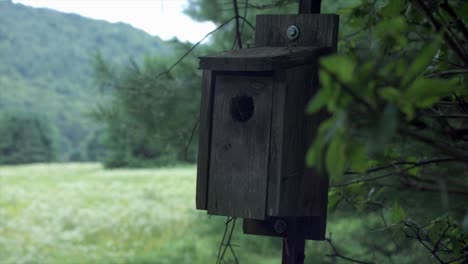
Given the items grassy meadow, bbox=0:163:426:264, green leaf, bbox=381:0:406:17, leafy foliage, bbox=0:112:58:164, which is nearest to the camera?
green leaf, bbox=381:0:406:17

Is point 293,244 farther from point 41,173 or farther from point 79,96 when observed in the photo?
point 79,96

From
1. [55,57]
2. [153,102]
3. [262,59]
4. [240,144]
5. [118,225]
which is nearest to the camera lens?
[262,59]

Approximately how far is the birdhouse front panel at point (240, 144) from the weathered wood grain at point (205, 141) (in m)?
0.01

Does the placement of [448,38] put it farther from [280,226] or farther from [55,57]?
[55,57]

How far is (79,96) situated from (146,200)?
898 centimetres

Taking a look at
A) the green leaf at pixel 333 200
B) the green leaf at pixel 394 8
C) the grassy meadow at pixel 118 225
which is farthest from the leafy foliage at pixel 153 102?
the green leaf at pixel 394 8

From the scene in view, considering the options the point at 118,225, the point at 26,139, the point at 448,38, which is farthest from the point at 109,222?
the point at 26,139

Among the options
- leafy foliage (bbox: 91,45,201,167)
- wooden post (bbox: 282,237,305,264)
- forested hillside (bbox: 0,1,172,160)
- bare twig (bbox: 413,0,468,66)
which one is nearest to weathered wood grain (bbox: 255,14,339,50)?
wooden post (bbox: 282,237,305,264)

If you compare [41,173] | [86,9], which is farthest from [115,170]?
[86,9]

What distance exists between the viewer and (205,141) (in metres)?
1.82

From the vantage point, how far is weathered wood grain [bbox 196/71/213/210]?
1.80 m

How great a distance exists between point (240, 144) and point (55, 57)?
739 inches

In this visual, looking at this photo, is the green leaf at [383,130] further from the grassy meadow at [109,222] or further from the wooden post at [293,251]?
the grassy meadow at [109,222]

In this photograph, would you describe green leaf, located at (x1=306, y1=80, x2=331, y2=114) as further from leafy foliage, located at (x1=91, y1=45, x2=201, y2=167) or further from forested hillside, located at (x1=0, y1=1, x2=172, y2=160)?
forested hillside, located at (x1=0, y1=1, x2=172, y2=160)
